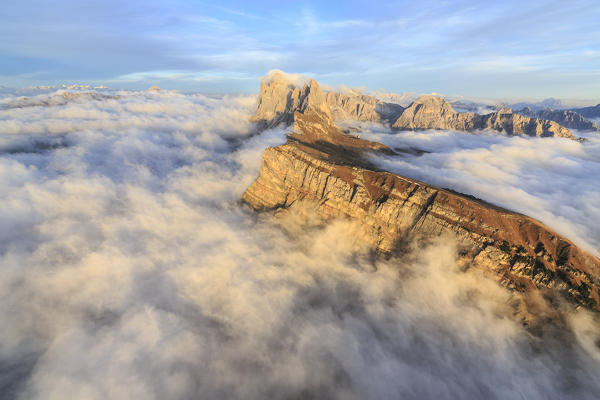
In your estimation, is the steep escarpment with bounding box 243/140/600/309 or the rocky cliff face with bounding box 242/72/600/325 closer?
the rocky cliff face with bounding box 242/72/600/325

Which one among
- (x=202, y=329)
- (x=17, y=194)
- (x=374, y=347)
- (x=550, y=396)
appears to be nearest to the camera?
(x=550, y=396)

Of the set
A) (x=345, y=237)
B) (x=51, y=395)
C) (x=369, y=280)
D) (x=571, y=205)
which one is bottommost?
(x=51, y=395)

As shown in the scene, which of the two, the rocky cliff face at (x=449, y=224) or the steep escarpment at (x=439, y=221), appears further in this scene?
the steep escarpment at (x=439, y=221)

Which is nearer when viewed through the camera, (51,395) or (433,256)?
(51,395)

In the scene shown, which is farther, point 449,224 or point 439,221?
point 439,221

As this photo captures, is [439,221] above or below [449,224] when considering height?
Answer: above

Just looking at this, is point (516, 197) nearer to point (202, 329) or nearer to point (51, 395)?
point (202, 329)

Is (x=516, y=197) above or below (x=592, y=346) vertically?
above

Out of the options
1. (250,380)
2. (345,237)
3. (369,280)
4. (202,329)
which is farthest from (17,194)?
(369,280)
